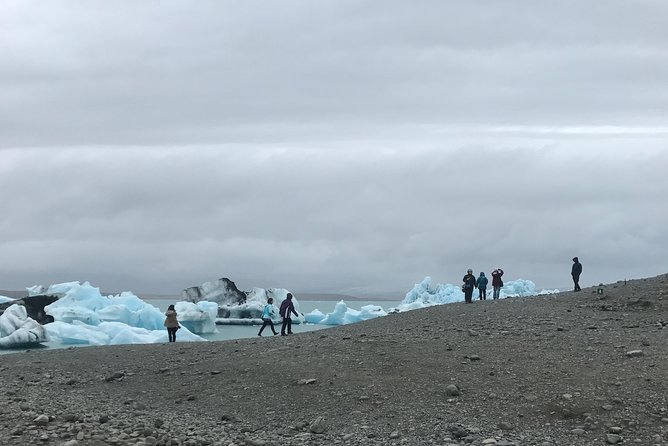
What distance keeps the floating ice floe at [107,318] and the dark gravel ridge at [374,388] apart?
43.4ft

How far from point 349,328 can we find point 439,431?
33.0ft

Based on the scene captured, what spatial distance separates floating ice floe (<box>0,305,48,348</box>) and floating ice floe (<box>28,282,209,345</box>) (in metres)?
1.05

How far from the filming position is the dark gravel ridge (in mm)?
10680

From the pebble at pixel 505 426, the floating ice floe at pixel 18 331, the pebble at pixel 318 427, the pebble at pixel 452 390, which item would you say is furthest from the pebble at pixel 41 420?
the floating ice floe at pixel 18 331

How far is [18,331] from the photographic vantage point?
1307 inches

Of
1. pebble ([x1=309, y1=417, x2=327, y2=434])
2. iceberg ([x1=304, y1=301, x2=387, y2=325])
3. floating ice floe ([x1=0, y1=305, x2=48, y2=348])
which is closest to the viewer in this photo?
pebble ([x1=309, y1=417, x2=327, y2=434])

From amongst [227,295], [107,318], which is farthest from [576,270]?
[227,295]

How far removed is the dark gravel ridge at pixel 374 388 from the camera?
1068cm

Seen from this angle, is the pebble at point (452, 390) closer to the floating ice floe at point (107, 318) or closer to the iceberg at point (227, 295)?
the floating ice floe at point (107, 318)

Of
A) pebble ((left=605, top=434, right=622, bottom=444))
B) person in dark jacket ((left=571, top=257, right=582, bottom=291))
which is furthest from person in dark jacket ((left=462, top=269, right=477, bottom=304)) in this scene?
pebble ((left=605, top=434, right=622, bottom=444))

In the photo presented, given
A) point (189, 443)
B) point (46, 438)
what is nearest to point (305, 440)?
point (189, 443)

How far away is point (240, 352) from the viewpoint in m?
17.0

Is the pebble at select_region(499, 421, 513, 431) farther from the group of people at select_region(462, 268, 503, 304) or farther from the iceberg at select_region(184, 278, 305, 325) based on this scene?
the iceberg at select_region(184, 278, 305, 325)

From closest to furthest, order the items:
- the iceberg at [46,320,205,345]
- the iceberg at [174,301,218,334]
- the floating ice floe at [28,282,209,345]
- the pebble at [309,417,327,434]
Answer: the pebble at [309,417,327,434] < the iceberg at [46,320,205,345] < the floating ice floe at [28,282,209,345] < the iceberg at [174,301,218,334]
